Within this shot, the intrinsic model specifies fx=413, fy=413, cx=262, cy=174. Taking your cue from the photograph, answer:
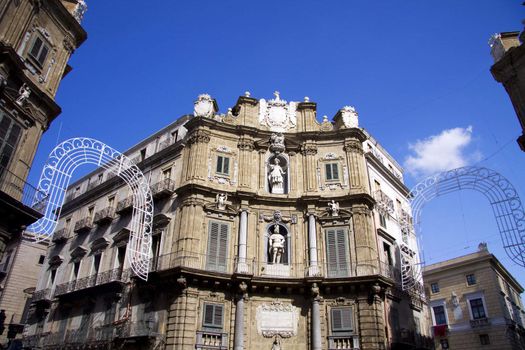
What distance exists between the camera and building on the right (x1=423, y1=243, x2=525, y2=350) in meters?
35.5

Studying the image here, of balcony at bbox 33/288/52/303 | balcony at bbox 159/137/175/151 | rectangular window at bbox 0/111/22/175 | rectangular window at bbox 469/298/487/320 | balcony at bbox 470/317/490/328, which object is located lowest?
balcony at bbox 470/317/490/328

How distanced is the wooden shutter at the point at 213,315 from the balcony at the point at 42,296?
15402 millimetres

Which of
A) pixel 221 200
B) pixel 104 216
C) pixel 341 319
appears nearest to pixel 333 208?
pixel 341 319

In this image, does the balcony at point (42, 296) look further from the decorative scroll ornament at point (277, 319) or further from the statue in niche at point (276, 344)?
the statue in niche at point (276, 344)

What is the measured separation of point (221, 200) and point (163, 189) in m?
3.74

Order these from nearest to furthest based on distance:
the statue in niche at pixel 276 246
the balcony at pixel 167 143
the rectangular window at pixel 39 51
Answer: the rectangular window at pixel 39 51 < the statue in niche at pixel 276 246 < the balcony at pixel 167 143

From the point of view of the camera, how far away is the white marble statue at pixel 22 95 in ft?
48.6

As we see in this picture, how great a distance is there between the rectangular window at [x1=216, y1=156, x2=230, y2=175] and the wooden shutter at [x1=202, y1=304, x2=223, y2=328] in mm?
7704

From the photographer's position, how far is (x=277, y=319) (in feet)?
70.0

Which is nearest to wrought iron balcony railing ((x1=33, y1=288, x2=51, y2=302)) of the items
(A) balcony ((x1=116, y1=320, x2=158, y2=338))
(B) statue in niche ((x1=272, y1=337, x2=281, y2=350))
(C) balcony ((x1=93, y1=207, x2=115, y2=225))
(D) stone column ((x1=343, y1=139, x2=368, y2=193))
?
(C) balcony ((x1=93, y1=207, x2=115, y2=225))

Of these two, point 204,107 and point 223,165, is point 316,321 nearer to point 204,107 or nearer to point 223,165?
point 223,165

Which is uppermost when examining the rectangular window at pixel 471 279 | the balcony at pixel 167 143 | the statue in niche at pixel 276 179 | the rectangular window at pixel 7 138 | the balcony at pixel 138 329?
the balcony at pixel 167 143

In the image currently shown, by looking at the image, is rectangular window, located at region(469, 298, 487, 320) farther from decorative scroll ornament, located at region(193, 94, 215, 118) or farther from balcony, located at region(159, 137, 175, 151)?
balcony, located at region(159, 137, 175, 151)

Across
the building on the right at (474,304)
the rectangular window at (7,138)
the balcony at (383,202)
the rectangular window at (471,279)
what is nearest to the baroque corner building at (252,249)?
the balcony at (383,202)
